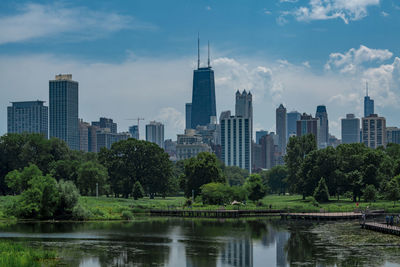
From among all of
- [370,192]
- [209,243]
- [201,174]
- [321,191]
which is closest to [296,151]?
[321,191]

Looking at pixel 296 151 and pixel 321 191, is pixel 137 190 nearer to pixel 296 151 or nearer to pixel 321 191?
pixel 321 191

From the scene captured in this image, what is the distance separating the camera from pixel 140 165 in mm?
143375

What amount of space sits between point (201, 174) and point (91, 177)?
22141 mm

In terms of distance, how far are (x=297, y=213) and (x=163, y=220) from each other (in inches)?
820

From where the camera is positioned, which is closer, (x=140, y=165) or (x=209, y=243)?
(x=209, y=243)

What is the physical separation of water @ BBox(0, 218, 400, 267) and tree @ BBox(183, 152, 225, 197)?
33.1 m

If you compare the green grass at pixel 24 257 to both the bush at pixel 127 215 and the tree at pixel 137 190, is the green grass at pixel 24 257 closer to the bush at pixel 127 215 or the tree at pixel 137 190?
the bush at pixel 127 215

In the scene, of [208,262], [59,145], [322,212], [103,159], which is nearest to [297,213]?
[322,212]

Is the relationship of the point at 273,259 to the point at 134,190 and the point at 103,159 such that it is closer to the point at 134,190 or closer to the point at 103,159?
the point at 134,190

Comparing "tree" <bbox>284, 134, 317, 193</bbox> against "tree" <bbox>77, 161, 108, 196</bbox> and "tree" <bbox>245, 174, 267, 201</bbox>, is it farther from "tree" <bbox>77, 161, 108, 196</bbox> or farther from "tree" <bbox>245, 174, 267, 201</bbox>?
"tree" <bbox>77, 161, 108, 196</bbox>

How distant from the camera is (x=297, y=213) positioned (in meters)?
99.8

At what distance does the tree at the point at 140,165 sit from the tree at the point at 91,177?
1033 cm

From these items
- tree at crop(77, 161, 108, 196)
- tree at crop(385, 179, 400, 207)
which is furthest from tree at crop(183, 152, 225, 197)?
tree at crop(385, 179, 400, 207)

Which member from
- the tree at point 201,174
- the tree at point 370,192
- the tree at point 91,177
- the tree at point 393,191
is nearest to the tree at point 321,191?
the tree at point 370,192
